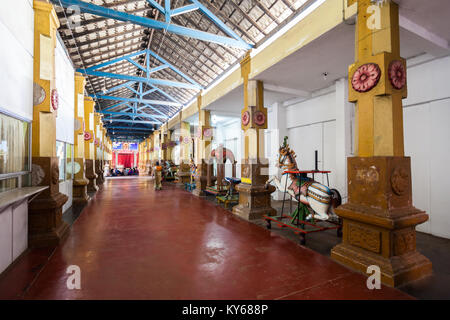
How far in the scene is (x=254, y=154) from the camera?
5.62 m

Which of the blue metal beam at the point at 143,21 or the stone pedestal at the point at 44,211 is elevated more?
the blue metal beam at the point at 143,21

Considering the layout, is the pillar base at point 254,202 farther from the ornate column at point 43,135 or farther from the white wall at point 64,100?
the white wall at point 64,100

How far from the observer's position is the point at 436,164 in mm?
4168

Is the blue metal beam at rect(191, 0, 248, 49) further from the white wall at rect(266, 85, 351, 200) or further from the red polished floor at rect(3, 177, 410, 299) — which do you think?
the red polished floor at rect(3, 177, 410, 299)

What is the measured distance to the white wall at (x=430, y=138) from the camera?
160 inches

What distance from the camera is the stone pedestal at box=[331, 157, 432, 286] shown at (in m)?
2.62

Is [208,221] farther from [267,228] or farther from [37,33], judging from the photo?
[37,33]

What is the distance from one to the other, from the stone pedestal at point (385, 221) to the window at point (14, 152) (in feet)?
14.8

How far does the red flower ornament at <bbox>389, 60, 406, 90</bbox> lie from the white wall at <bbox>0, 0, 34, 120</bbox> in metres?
4.70

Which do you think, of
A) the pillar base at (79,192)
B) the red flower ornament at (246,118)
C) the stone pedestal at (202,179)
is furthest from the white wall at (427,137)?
the pillar base at (79,192)

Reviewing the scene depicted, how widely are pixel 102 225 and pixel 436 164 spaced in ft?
21.9

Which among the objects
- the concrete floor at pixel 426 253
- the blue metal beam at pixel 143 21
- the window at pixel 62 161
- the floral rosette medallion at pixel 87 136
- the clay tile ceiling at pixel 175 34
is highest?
the clay tile ceiling at pixel 175 34

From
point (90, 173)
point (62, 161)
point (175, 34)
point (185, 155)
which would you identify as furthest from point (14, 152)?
point (185, 155)

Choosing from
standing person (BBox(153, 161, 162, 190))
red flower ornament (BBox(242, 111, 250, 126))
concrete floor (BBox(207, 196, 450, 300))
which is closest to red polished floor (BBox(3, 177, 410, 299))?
concrete floor (BBox(207, 196, 450, 300))
